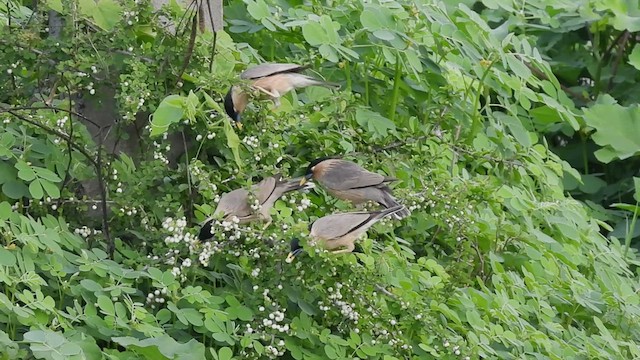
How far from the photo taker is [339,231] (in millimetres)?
2912

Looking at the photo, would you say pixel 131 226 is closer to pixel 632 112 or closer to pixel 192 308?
pixel 192 308

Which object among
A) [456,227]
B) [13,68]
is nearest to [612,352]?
[456,227]

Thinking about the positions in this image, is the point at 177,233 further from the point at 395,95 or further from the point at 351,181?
the point at 395,95

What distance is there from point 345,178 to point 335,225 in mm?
363

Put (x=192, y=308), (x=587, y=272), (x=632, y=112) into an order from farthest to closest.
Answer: (x=632, y=112)
(x=587, y=272)
(x=192, y=308)

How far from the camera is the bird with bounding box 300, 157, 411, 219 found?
10.6 feet

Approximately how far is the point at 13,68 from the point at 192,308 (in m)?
0.95

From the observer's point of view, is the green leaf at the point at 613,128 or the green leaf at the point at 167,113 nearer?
the green leaf at the point at 167,113

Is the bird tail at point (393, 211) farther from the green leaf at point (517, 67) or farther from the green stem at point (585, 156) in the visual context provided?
the green stem at point (585, 156)

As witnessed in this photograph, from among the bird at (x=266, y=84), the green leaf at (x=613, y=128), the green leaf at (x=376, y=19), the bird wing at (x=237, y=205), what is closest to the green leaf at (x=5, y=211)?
the bird wing at (x=237, y=205)

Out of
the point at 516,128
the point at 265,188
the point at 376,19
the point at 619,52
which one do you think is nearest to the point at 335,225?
the point at 265,188

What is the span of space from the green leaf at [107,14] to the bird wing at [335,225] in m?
0.94

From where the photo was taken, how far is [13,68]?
326 centimetres

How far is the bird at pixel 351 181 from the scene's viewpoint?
10.6 ft
